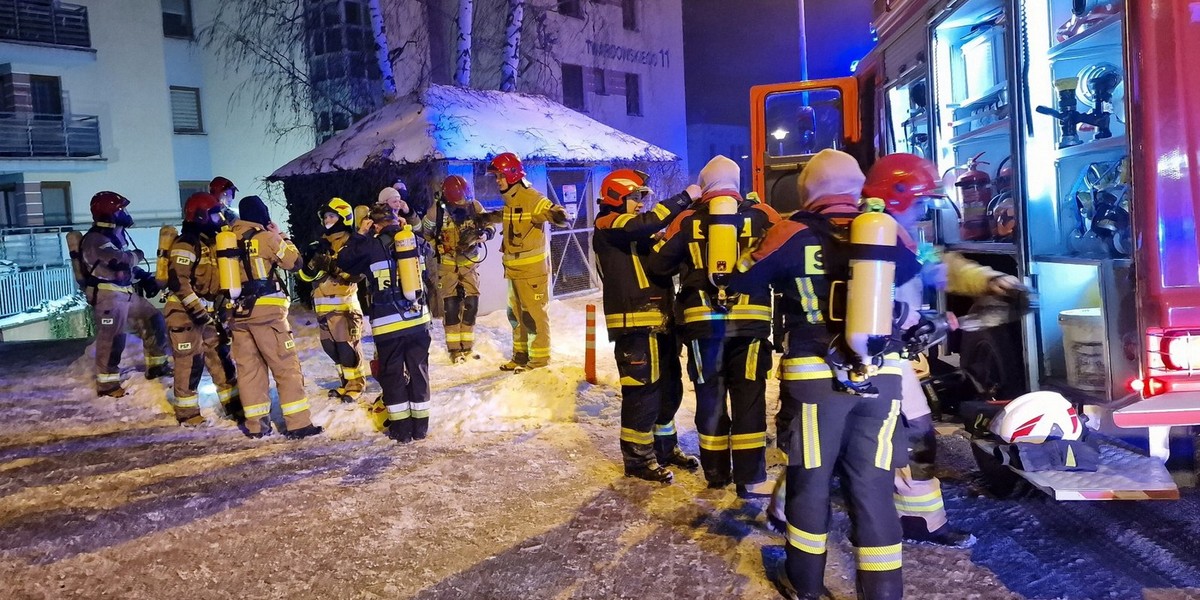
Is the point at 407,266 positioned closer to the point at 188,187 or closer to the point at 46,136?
the point at 46,136

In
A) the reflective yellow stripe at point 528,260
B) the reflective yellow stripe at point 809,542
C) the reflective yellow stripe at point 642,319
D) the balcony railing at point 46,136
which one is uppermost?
the balcony railing at point 46,136

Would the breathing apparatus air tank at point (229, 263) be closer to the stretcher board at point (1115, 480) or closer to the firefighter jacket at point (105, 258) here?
the firefighter jacket at point (105, 258)

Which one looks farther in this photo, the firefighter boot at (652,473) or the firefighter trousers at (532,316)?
the firefighter trousers at (532,316)

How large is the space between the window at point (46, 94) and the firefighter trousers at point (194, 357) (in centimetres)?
1799

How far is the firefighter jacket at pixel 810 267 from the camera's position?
3.47 metres

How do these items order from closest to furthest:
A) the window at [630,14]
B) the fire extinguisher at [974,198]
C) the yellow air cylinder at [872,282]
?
1. the yellow air cylinder at [872,282]
2. the fire extinguisher at [974,198]
3. the window at [630,14]

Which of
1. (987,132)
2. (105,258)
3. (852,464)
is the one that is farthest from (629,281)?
(105,258)

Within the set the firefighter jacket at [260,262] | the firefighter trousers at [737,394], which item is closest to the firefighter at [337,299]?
the firefighter jacket at [260,262]

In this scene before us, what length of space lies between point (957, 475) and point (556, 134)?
1044 centimetres

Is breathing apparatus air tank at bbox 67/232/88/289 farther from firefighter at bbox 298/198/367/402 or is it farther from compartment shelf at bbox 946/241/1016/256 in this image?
compartment shelf at bbox 946/241/1016/256

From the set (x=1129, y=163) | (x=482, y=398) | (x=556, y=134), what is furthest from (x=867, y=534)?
(x=556, y=134)

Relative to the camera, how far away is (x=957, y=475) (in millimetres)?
5230

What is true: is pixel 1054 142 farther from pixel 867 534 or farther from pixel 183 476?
pixel 183 476

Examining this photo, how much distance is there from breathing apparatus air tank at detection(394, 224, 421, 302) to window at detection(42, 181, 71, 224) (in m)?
19.7
